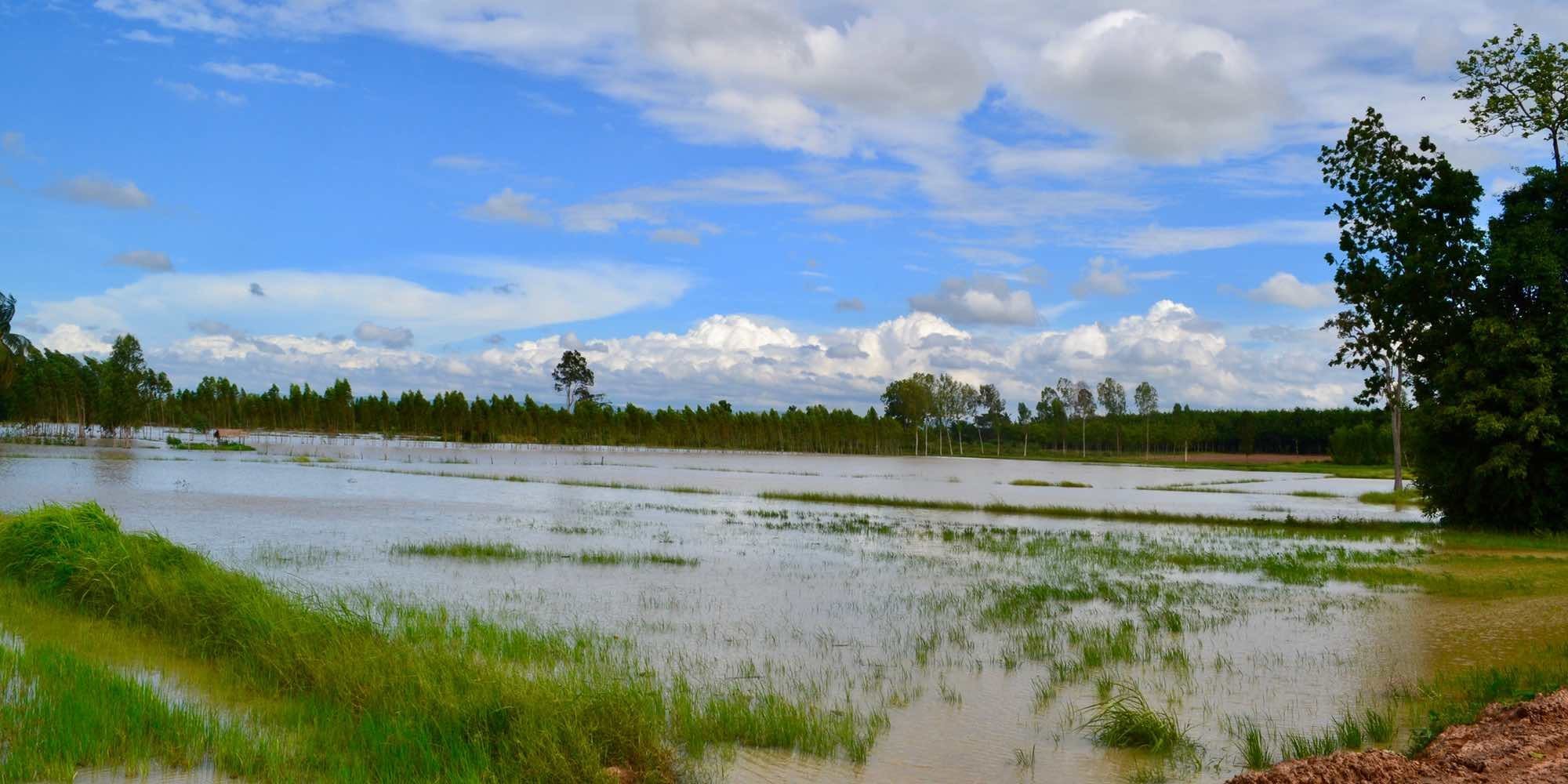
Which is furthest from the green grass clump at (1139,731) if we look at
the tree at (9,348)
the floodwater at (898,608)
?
the tree at (9,348)

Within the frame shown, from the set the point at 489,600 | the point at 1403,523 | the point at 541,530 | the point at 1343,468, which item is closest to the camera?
the point at 489,600

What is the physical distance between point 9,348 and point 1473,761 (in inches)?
4009

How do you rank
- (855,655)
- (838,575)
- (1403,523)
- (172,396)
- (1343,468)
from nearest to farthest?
(855,655), (838,575), (1403,523), (1343,468), (172,396)

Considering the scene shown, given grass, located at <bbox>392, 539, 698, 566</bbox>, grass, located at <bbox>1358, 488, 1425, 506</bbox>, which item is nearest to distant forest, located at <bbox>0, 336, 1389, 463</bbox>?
grass, located at <bbox>1358, 488, 1425, 506</bbox>

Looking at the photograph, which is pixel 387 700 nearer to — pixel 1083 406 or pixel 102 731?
pixel 102 731

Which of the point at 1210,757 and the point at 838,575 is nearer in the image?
the point at 1210,757

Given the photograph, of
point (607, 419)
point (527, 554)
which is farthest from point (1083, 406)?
point (527, 554)

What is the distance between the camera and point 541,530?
28531mm

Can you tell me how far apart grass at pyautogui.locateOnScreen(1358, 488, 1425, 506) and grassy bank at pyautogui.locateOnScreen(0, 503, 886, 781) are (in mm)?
48333

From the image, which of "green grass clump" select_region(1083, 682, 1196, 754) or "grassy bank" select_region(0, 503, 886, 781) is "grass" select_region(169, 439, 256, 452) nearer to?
"grassy bank" select_region(0, 503, 886, 781)

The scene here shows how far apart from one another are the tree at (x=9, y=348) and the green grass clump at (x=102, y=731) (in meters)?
74.2

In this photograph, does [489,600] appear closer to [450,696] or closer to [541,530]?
[450,696]

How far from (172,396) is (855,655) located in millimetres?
148015

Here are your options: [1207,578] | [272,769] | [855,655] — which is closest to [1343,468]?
[1207,578]
